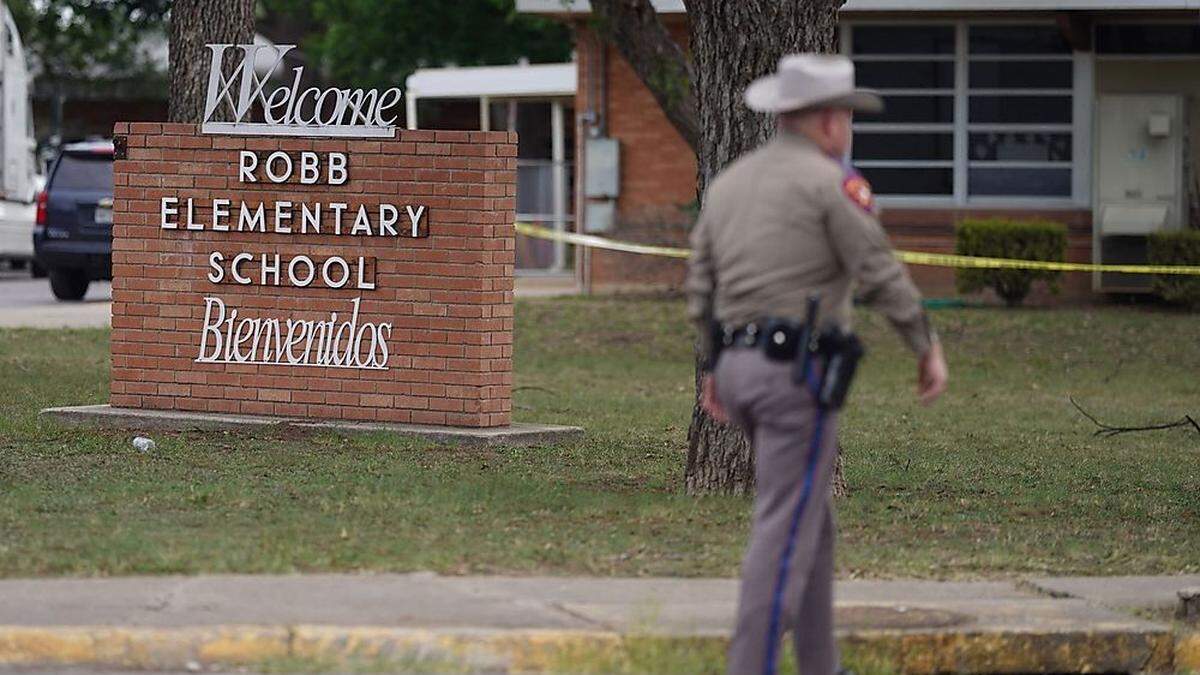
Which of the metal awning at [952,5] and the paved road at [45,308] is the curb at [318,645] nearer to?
the paved road at [45,308]

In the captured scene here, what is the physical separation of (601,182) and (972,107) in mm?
4602

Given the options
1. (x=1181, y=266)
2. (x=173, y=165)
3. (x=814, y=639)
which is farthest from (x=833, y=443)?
(x=1181, y=266)

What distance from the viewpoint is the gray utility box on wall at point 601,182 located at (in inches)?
1008

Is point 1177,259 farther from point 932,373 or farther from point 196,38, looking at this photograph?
point 932,373

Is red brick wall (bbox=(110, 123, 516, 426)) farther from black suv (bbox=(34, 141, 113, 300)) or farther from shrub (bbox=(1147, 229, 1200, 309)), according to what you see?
shrub (bbox=(1147, 229, 1200, 309))

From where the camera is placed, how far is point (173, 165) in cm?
1243

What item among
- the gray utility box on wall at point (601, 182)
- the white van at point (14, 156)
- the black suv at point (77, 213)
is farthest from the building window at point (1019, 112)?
the white van at point (14, 156)

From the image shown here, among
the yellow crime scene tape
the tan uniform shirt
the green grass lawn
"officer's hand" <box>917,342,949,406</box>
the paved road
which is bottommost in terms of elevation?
the green grass lawn

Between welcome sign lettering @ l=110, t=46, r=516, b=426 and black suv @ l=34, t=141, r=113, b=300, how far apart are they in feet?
40.3

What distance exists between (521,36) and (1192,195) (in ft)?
58.5

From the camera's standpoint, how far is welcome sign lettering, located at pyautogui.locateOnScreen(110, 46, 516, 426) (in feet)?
38.9

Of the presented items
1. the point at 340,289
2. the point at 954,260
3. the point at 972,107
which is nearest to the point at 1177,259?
the point at 954,260

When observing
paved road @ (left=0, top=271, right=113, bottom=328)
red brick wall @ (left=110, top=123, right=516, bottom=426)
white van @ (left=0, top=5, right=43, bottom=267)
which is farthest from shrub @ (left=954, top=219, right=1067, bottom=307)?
white van @ (left=0, top=5, right=43, bottom=267)

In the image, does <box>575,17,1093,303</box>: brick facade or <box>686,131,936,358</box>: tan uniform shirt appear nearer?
<box>686,131,936,358</box>: tan uniform shirt
